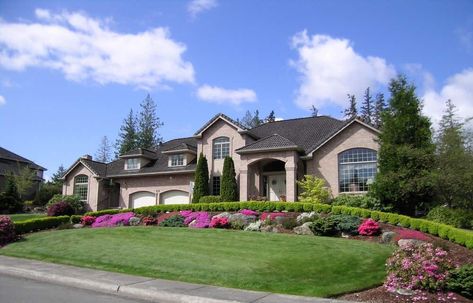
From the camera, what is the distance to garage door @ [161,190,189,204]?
114 ft

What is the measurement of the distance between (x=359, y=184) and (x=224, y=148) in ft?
35.5

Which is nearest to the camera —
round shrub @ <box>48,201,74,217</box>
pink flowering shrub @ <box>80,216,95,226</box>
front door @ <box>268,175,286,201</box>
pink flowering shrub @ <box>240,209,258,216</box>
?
pink flowering shrub @ <box>240,209,258,216</box>

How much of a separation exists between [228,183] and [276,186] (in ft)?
11.6

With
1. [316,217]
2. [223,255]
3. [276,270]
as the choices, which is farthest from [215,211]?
[276,270]

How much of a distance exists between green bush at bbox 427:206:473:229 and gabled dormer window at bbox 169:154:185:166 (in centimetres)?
2073

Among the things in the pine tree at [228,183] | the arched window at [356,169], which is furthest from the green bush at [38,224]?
the arched window at [356,169]

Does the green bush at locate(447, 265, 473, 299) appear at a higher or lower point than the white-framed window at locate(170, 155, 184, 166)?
lower

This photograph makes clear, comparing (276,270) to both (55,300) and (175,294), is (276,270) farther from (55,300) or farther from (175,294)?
(55,300)

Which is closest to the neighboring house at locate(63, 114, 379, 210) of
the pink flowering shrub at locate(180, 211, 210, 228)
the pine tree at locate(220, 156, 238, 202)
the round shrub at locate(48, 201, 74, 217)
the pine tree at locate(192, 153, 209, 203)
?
the pine tree at locate(220, 156, 238, 202)

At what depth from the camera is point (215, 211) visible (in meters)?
26.0

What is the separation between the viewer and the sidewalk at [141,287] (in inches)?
362

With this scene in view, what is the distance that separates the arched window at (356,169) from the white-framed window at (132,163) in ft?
60.9

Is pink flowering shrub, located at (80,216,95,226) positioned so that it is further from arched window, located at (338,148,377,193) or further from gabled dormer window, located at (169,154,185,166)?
arched window, located at (338,148,377,193)

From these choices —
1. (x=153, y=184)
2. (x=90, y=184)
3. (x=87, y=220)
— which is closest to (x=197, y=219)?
(x=87, y=220)
